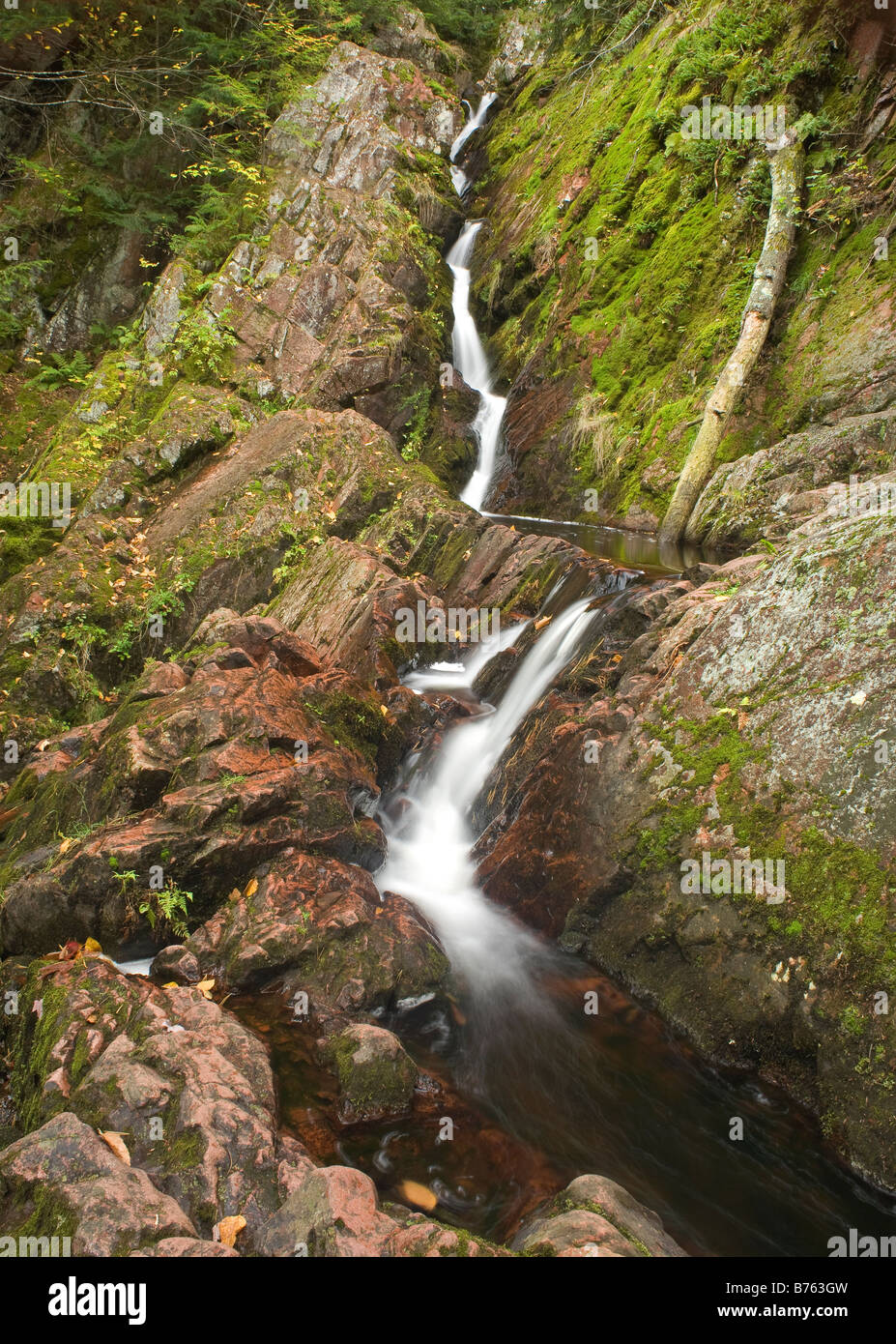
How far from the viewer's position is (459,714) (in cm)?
933

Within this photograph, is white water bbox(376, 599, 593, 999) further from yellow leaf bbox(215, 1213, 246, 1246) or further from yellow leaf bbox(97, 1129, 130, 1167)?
yellow leaf bbox(97, 1129, 130, 1167)

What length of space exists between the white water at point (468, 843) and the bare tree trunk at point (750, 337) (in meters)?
3.52

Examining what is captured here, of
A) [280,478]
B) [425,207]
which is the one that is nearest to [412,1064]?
[280,478]

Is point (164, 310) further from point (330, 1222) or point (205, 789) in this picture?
point (330, 1222)

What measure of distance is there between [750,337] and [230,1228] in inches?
501

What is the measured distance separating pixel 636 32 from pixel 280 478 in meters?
17.2

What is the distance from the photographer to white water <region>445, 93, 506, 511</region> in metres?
16.6

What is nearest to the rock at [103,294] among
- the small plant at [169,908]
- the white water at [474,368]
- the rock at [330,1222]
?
the white water at [474,368]

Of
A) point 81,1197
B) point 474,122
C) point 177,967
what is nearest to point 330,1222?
point 81,1197

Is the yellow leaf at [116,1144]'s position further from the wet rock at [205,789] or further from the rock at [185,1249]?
the wet rock at [205,789]

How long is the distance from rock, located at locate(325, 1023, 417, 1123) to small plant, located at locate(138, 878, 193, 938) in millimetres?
1791

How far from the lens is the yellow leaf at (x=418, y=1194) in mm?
4086
